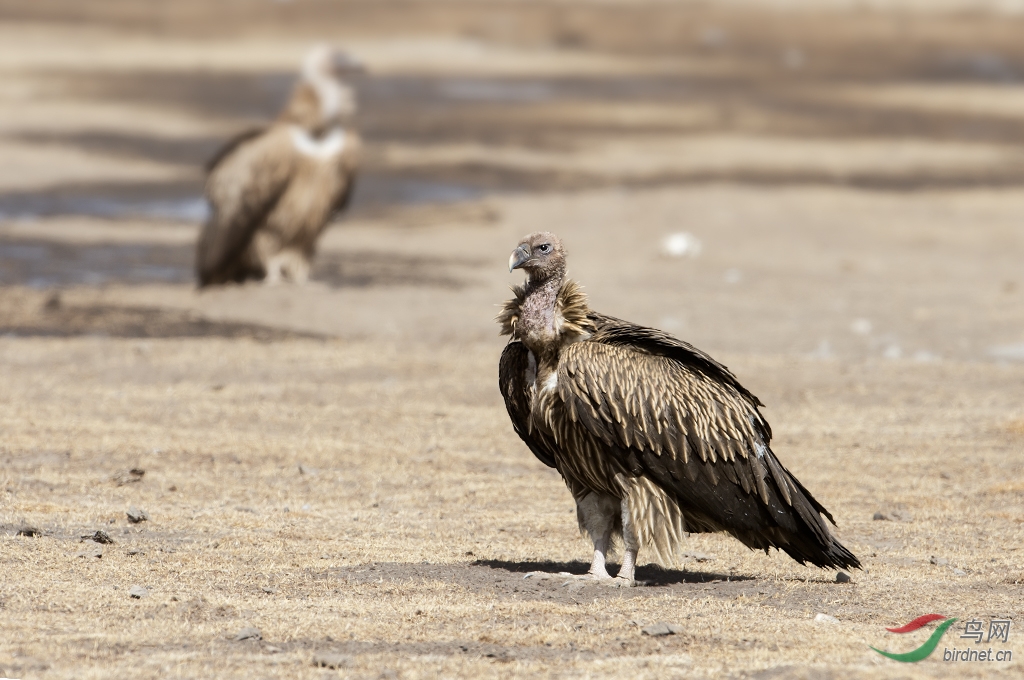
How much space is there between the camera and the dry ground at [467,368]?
6199mm

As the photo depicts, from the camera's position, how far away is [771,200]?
74.5ft

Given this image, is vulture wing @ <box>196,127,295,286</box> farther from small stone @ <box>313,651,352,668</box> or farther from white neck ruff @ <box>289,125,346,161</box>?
small stone @ <box>313,651,352,668</box>

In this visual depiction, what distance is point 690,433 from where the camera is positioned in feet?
22.4

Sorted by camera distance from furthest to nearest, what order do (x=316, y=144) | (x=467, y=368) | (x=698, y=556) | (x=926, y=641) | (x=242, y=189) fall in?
(x=316, y=144), (x=242, y=189), (x=467, y=368), (x=698, y=556), (x=926, y=641)

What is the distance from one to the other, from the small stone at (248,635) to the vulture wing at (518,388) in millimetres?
1621

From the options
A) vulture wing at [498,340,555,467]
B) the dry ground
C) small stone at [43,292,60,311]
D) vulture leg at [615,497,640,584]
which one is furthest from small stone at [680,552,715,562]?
small stone at [43,292,60,311]

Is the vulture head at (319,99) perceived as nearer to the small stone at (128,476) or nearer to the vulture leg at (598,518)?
the small stone at (128,476)

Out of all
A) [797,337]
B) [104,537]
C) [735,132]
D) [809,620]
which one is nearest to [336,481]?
[104,537]

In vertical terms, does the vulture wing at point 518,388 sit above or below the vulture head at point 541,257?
below

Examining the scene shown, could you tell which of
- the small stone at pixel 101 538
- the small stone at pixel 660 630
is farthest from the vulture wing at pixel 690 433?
the small stone at pixel 101 538

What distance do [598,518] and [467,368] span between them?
536 centimetres

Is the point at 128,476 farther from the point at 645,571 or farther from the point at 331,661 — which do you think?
the point at 331,661

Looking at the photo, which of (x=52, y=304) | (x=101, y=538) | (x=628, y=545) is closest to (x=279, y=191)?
(x=52, y=304)

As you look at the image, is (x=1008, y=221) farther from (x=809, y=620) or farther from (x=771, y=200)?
(x=809, y=620)
